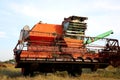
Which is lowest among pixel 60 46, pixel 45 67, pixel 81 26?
pixel 45 67

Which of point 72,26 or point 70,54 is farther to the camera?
point 72,26

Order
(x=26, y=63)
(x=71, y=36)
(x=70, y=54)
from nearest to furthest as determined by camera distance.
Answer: (x=26, y=63) → (x=70, y=54) → (x=71, y=36)

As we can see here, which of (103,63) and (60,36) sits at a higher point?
(60,36)

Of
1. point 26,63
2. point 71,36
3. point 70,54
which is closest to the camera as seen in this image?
point 26,63

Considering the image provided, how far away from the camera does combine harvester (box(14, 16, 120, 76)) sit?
1353 centimetres

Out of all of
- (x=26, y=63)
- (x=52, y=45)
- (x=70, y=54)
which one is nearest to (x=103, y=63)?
(x=70, y=54)

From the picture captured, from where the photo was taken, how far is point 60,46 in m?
14.8

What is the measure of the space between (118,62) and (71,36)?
2788 millimetres

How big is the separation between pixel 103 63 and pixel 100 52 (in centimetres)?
82

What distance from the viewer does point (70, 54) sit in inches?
571

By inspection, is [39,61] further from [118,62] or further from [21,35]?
[118,62]

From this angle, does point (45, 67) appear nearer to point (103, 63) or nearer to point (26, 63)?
point (26, 63)

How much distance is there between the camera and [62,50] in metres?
14.6

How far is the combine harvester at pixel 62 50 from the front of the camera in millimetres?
13531
